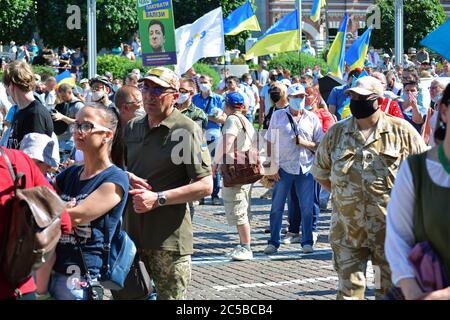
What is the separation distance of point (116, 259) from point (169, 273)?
0.65 metres

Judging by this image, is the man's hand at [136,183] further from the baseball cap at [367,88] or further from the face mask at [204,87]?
the face mask at [204,87]

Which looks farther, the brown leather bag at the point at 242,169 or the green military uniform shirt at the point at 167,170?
the brown leather bag at the point at 242,169

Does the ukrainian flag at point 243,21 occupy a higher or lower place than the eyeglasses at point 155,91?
higher

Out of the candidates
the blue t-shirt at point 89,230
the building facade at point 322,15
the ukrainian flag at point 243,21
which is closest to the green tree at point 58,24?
the ukrainian flag at point 243,21

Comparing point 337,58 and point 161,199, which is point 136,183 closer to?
point 161,199

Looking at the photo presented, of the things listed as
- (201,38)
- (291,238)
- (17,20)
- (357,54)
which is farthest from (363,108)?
(17,20)

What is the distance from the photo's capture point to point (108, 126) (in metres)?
5.21

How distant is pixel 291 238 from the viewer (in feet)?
36.6

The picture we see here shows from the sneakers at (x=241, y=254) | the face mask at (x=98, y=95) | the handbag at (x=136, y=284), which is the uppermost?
the face mask at (x=98, y=95)


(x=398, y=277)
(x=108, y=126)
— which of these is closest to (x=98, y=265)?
(x=108, y=126)

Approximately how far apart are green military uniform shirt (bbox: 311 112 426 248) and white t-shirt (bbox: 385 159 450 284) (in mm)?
2292

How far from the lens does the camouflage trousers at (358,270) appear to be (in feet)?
19.6

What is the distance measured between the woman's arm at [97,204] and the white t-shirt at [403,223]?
167 cm
